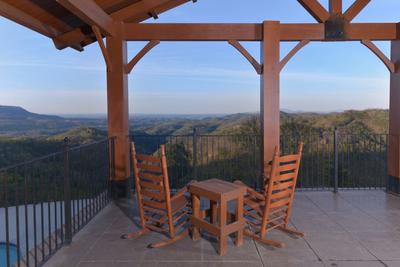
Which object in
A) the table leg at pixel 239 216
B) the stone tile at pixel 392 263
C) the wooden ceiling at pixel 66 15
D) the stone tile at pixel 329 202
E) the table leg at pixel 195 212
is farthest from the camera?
the stone tile at pixel 329 202

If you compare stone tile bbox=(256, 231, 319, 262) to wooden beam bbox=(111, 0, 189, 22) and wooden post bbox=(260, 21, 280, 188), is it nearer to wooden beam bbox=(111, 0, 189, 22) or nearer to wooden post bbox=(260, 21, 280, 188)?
wooden post bbox=(260, 21, 280, 188)

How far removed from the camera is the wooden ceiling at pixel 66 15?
347cm

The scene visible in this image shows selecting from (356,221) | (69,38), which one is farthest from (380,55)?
(69,38)

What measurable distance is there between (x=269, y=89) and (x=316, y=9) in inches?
53.8

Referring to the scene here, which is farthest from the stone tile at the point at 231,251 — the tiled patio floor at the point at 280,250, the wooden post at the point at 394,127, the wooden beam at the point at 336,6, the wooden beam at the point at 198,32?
the wooden beam at the point at 336,6

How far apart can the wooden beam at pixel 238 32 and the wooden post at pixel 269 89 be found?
14cm

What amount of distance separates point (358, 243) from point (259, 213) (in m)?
1.01

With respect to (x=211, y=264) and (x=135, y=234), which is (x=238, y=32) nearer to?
(x=135, y=234)

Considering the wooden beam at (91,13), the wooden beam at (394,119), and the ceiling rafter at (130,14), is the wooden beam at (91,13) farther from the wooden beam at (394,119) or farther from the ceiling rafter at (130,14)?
the wooden beam at (394,119)

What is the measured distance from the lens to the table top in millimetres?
2627

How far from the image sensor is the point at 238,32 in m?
4.39

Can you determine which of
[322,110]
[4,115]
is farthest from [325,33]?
[4,115]

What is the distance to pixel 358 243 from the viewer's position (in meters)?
2.88

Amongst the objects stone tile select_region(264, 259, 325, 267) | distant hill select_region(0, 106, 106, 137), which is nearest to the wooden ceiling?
stone tile select_region(264, 259, 325, 267)
